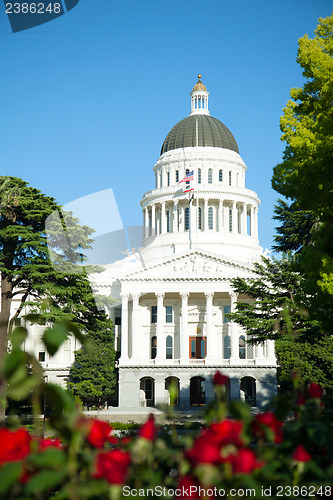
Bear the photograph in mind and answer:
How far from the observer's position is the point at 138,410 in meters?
60.4

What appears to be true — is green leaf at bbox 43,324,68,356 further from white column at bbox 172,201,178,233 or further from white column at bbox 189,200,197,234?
white column at bbox 172,201,178,233

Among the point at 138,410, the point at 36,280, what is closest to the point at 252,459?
the point at 36,280

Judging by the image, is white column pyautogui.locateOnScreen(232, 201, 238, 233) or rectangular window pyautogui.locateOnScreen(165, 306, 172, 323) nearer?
rectangular window pyautogui.locateOnScreen(165, 306, 172, 323)

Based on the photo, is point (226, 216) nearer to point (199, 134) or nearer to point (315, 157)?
point (199, 134)

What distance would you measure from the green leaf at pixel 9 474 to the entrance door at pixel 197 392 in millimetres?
64421

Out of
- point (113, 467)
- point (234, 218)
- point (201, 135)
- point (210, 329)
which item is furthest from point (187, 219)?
point (113, 467)

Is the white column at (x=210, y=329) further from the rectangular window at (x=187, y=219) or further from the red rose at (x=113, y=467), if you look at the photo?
the red rose at (x=113, y=467)

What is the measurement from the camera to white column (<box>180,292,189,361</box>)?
65812 mm

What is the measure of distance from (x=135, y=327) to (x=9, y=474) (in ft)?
213

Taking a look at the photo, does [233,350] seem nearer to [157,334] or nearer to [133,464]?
[157,334]

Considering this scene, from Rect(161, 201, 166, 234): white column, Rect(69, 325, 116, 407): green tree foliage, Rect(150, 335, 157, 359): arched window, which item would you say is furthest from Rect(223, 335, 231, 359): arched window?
Rect(161, 201, 166, 234): white column

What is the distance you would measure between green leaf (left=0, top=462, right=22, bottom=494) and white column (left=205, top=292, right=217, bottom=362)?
63465mm

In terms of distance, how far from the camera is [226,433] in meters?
3.65

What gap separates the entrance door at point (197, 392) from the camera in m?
66.5
